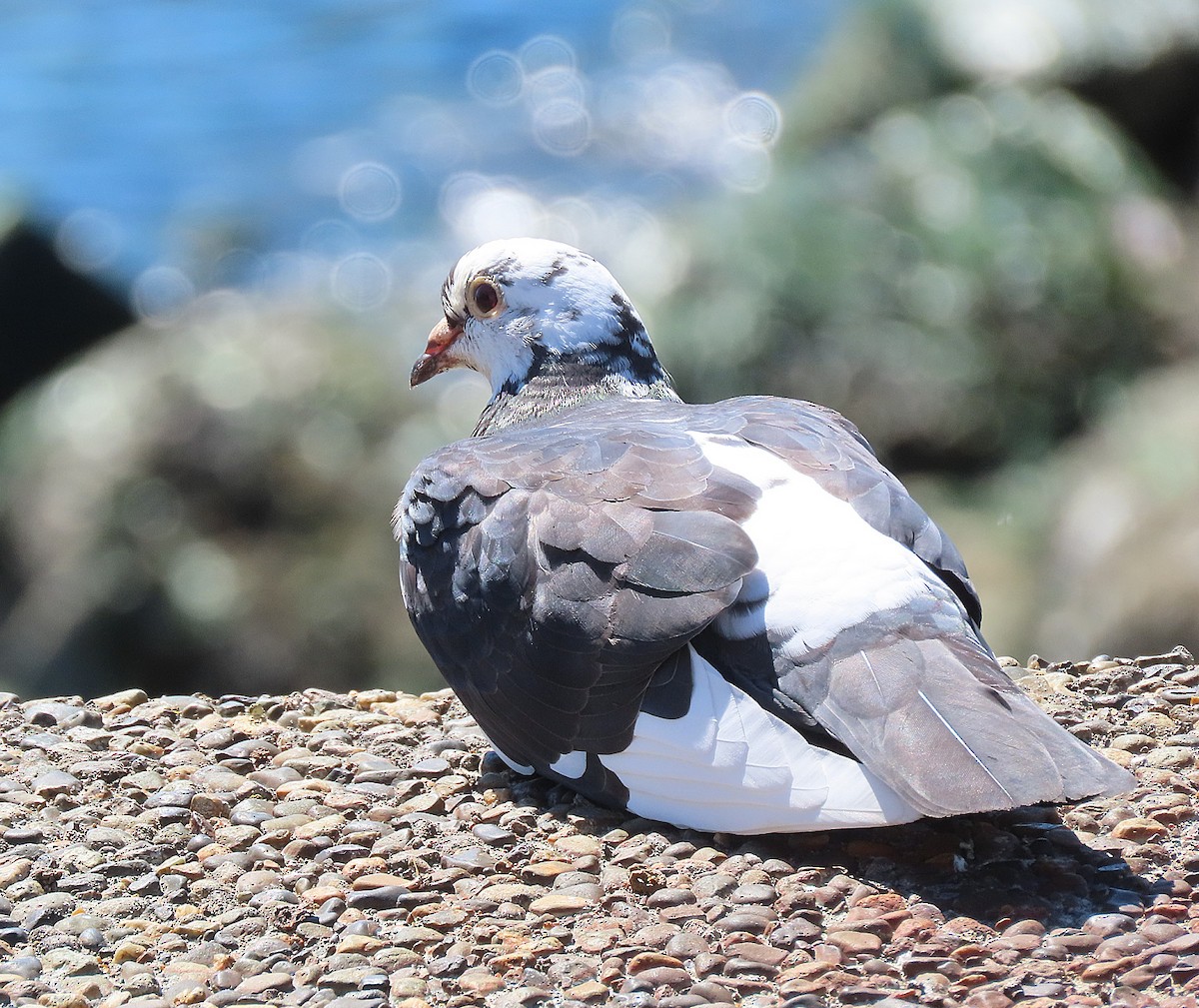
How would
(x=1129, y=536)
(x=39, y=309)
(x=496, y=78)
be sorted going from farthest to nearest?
(x=496, y=78) < (x=39, y=309) < (x=1129, y=536)

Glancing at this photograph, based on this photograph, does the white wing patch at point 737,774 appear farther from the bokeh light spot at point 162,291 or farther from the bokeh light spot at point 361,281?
the bokeh light spot at point 162,291

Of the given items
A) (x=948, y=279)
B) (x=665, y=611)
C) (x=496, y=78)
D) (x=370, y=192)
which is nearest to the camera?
(x=665, y=611)

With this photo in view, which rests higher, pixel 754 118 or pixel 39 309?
pixel 754 118

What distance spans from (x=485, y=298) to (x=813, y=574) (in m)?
2.01

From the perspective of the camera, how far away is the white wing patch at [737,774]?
3479 mm

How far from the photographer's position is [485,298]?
5316 millimetres

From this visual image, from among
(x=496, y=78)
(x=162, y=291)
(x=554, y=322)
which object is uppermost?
(x=496, y=78)

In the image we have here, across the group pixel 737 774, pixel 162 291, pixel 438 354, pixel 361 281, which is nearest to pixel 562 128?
pixel 361 281

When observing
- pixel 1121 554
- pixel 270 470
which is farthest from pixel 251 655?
pixel 1121 554

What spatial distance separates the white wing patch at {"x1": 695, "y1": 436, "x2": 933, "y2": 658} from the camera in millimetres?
3656

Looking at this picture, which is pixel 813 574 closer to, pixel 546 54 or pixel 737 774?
pixel 737 774

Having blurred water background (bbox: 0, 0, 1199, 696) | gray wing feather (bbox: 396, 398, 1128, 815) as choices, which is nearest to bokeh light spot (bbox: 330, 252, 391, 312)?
blurred water background (bbox: 0, 0, 1199, 696)

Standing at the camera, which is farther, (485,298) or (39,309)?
(39,309)

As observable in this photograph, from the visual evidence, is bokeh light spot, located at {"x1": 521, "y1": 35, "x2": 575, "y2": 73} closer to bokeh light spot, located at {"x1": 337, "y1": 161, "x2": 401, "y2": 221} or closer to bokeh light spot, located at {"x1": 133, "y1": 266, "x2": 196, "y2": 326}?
bokeh light spot, located at {"x1": 337, "y1": 161, "x2": 401, "y2": 221}
